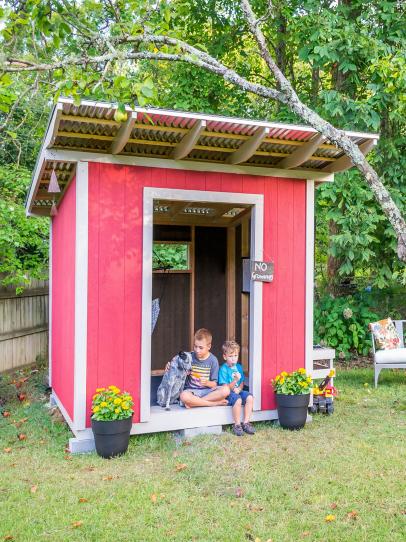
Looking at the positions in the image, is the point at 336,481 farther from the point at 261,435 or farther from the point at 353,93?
the point at 353,93

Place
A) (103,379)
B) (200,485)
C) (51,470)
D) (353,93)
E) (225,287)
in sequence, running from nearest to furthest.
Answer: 1. (200,485)
2. (51,470)
3. (103,379)
4. (225,287)
5. (353,93)

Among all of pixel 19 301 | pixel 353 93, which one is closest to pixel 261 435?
pixel 19 301

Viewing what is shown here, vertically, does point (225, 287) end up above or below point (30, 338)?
above

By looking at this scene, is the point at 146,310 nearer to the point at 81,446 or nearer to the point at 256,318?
the point at 256,318

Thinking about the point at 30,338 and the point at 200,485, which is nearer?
the point at 200,485

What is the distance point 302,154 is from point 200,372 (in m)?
2.26

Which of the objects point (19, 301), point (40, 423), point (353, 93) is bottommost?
point (40, 423)

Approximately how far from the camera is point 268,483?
11.5 feet

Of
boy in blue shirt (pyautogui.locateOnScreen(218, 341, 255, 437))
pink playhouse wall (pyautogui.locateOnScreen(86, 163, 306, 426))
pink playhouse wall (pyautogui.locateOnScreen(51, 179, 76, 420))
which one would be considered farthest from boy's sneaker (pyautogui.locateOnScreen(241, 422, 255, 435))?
pink playhouse wall (pyautogui.locateOnScreen(51, 179, 76, 420))

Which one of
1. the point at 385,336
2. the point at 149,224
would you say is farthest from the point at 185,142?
the point at 385,336

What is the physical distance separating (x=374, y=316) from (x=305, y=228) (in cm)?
395

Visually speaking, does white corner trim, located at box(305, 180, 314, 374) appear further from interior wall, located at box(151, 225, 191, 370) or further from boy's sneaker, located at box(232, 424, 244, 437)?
interior wall, located at box(151, 225, 191, 370)

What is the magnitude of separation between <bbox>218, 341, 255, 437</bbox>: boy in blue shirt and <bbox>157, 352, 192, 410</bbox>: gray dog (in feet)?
1.21

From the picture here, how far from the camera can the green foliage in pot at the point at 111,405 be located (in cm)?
395
